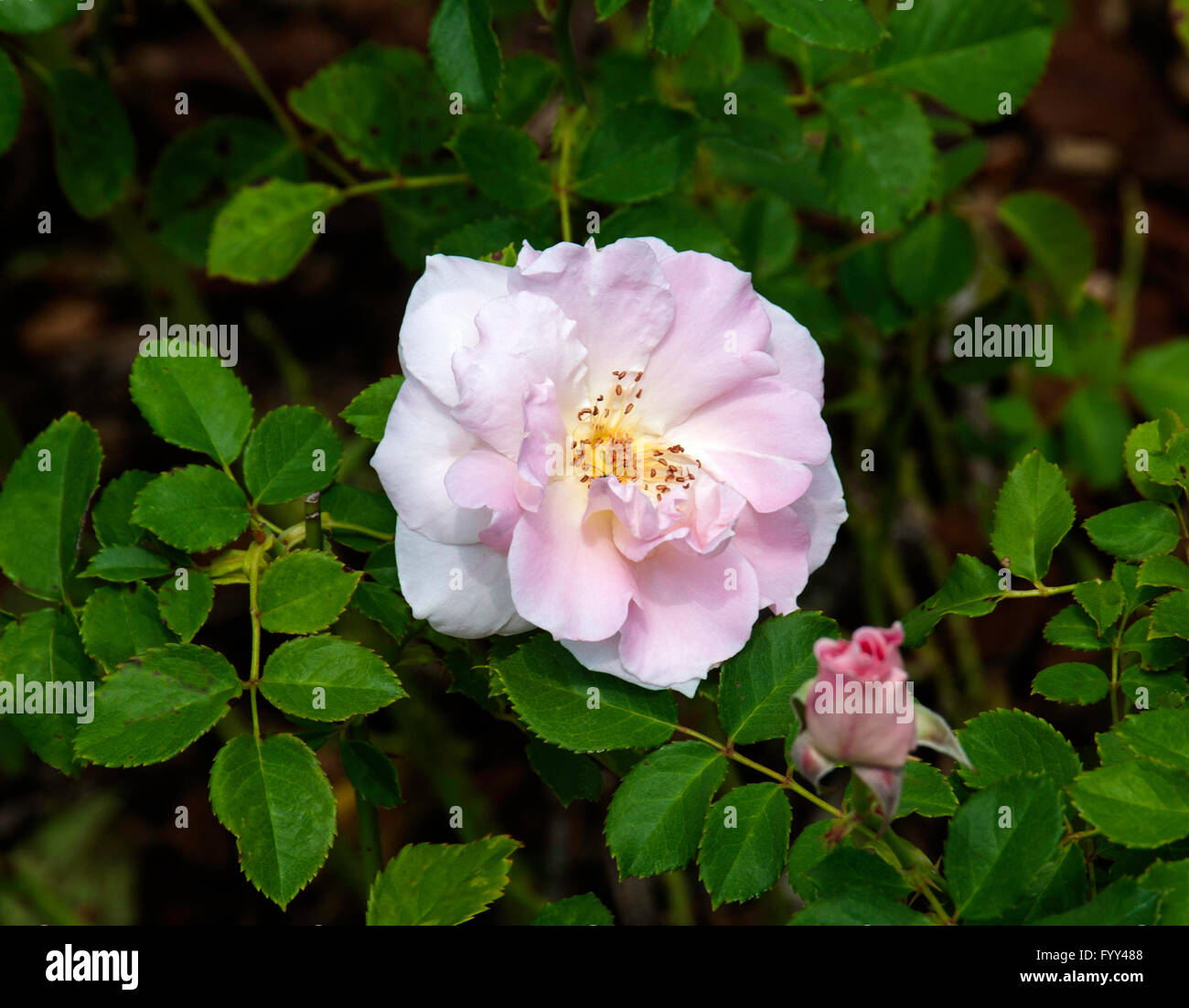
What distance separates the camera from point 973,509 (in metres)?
3.38

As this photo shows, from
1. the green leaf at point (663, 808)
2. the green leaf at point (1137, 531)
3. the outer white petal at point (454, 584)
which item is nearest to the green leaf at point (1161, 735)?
the green leaf at point (1137, 531)

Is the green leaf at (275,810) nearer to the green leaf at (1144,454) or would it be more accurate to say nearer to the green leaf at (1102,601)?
the green leaf at (1102,601)

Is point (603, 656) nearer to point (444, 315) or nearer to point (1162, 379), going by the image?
point (444, 315)

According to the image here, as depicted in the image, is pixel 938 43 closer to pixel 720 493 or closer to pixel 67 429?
pixel 720 493

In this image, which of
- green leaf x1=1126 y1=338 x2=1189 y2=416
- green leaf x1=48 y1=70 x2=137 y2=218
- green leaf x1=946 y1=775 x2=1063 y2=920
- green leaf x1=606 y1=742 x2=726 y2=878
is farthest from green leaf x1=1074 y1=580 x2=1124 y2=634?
green leaf x1=48 y1=70 x2=137 y2=218

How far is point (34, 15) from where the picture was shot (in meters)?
1.76

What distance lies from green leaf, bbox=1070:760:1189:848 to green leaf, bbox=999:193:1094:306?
172 centimetres

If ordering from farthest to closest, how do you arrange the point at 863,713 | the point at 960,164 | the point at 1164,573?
the point at 960,164 < the point at 1164,573 < the point at 863,713

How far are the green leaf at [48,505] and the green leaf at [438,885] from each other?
0.65m

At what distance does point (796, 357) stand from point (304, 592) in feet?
2.40

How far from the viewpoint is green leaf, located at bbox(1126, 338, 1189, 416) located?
119 inches

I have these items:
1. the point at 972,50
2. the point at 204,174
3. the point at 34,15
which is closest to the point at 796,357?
Result: the point at 972,50

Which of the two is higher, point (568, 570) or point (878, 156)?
point (878, 156)
